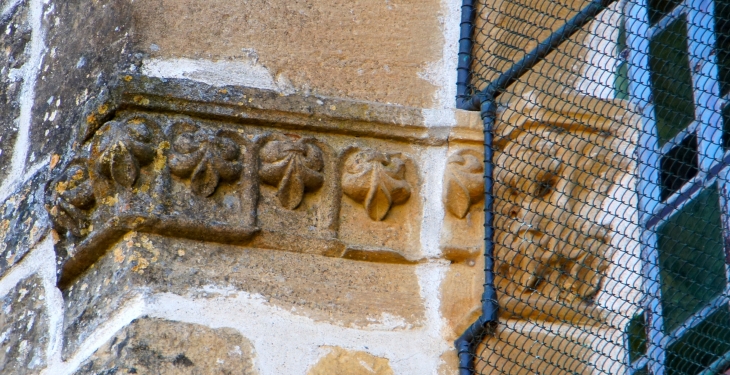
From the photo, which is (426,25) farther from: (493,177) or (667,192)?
(667,192)

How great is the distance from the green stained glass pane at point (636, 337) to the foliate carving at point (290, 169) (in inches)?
26.3

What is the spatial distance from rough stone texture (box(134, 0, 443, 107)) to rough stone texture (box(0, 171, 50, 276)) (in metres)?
0.42

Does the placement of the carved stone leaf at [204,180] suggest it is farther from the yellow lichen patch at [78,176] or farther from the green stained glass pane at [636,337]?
the green stained glass pane at [636,337]

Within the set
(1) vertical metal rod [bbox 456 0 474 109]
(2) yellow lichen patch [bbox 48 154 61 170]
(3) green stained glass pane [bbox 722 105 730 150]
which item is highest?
(1) vertical metal rod [bbox 456 0 474 109]

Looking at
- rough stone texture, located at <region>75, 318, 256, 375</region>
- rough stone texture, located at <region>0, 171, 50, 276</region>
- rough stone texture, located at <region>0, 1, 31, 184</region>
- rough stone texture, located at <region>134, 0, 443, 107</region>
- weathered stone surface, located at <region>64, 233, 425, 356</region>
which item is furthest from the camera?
rough stone texture, located at <region>0, 1, 31, 184</region>

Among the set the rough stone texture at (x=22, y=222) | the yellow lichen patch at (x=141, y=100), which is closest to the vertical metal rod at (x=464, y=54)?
the yellow lichen patch at (x=141, y=100)

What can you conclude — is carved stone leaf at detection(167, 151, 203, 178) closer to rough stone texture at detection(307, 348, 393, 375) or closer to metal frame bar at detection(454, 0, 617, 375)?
rough stone texture at detection(307, 348, 393, 375)

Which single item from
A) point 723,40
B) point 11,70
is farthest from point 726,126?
point 11,70

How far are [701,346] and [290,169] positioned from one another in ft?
2.72

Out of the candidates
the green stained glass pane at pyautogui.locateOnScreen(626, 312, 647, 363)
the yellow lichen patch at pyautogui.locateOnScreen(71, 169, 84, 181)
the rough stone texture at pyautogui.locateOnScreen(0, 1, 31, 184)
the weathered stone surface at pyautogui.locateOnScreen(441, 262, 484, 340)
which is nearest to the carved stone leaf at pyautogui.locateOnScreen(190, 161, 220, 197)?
the yellow lichen patch at pyautogui.locateOnScreen(71, 169, 84, 181)

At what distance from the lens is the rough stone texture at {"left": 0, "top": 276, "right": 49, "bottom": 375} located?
2426mm

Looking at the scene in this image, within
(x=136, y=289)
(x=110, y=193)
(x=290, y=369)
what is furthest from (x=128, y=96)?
(x=290, y=369)

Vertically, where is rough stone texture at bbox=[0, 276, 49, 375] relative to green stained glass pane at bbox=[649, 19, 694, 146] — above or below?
below

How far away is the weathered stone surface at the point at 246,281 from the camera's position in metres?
2.26
